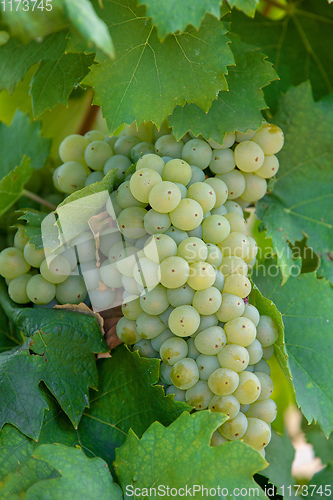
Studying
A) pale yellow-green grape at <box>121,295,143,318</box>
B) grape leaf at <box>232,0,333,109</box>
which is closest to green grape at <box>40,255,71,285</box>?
pale yellow-green grape at <box>121,295,143,318</box>

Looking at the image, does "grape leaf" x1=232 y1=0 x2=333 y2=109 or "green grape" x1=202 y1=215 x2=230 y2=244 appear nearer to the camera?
"green grape" x1=202 y1=215 x2=230 y2=244

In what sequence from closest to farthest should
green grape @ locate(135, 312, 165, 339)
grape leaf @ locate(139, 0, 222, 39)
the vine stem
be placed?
grape leaf @ locate(139, 0, 222, 39) < green grape @ locate(135, 312, 165, 339) < the vine stem

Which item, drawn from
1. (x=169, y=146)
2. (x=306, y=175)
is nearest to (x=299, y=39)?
(x=306, y=175)

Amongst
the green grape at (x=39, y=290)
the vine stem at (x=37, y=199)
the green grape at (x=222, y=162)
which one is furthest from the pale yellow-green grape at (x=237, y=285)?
Answer: the vine stem at (x=37, y=199)

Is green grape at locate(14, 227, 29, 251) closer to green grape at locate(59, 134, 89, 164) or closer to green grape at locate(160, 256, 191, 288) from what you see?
green grape at locate(59, 134, 89, 164)

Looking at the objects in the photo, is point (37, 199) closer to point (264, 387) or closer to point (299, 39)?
point (264, 387)
